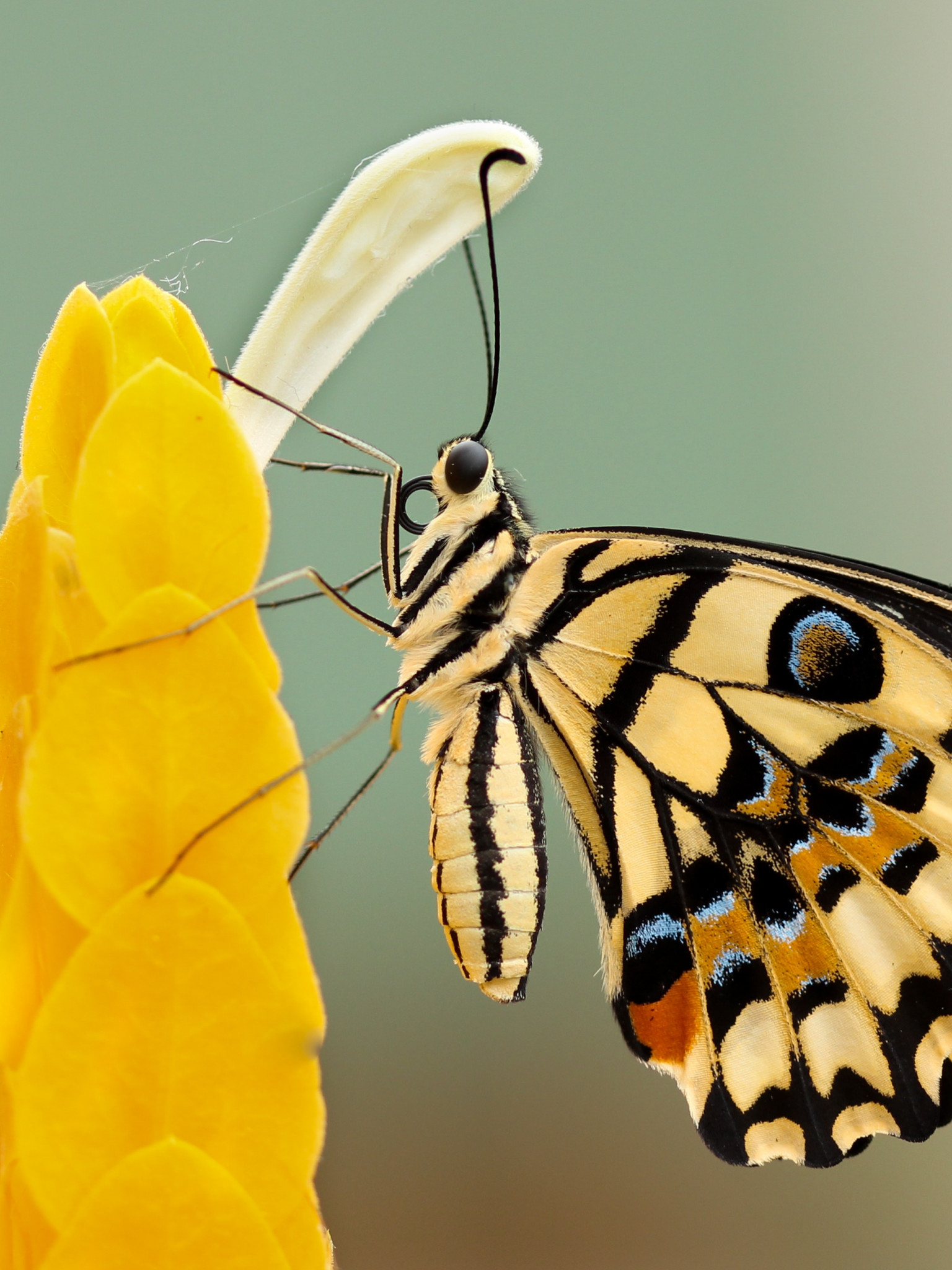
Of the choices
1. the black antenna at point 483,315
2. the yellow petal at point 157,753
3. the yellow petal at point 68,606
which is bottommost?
the yellow petal at point 157,753

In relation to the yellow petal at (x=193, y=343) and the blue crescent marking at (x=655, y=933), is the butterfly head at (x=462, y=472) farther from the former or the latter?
the yellow petal at (x=193, y=343)

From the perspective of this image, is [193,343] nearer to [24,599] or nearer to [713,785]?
[24,599]

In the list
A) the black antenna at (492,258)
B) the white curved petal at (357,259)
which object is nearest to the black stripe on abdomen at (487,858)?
the black antenna at (492,258)

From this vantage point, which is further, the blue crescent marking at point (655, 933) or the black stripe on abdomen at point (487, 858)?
the blue crescent marking at point (655, 933)

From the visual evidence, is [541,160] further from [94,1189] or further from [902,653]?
[902,653]

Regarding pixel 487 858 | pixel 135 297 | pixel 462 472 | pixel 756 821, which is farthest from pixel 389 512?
pixel 135 297

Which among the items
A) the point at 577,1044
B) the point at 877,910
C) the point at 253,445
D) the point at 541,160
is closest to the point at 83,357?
the point at 253,445

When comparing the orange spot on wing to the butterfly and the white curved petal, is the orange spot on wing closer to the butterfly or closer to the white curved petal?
the butterfly
